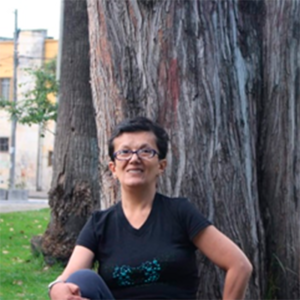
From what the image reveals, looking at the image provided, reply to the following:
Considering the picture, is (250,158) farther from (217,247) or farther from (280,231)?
(217,247)

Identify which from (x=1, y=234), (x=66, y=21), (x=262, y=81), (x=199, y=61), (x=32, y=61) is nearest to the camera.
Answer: (x=199, y=61)

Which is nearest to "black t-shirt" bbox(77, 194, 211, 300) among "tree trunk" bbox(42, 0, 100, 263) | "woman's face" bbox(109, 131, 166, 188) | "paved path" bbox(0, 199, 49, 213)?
"woman's face" bbox(109, 131, 166, 188)

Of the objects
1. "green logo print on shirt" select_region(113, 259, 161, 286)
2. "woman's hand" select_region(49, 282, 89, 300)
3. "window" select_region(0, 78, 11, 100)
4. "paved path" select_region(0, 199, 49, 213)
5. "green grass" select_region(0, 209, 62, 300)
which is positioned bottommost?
"paved path" select_region(0, 199, 49, 213)

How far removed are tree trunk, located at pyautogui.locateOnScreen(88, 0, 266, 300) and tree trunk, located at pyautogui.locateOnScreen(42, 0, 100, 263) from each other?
4363mm

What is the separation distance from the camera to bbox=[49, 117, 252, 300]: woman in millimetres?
3645

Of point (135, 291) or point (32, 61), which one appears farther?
point (32, 61)

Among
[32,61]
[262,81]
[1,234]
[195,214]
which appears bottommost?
[1,234]

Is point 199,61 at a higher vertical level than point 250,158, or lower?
higher

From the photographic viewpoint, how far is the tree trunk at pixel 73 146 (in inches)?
356

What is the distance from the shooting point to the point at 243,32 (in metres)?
4.72

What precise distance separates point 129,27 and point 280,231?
5.24 ft

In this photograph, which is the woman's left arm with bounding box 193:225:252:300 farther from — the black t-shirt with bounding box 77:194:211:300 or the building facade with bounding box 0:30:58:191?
the building facade with bounding box 0:30:58:191

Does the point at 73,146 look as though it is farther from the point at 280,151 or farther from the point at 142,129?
the point at 142,129

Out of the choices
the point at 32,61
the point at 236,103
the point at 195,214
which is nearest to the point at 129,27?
the point at 236,103
